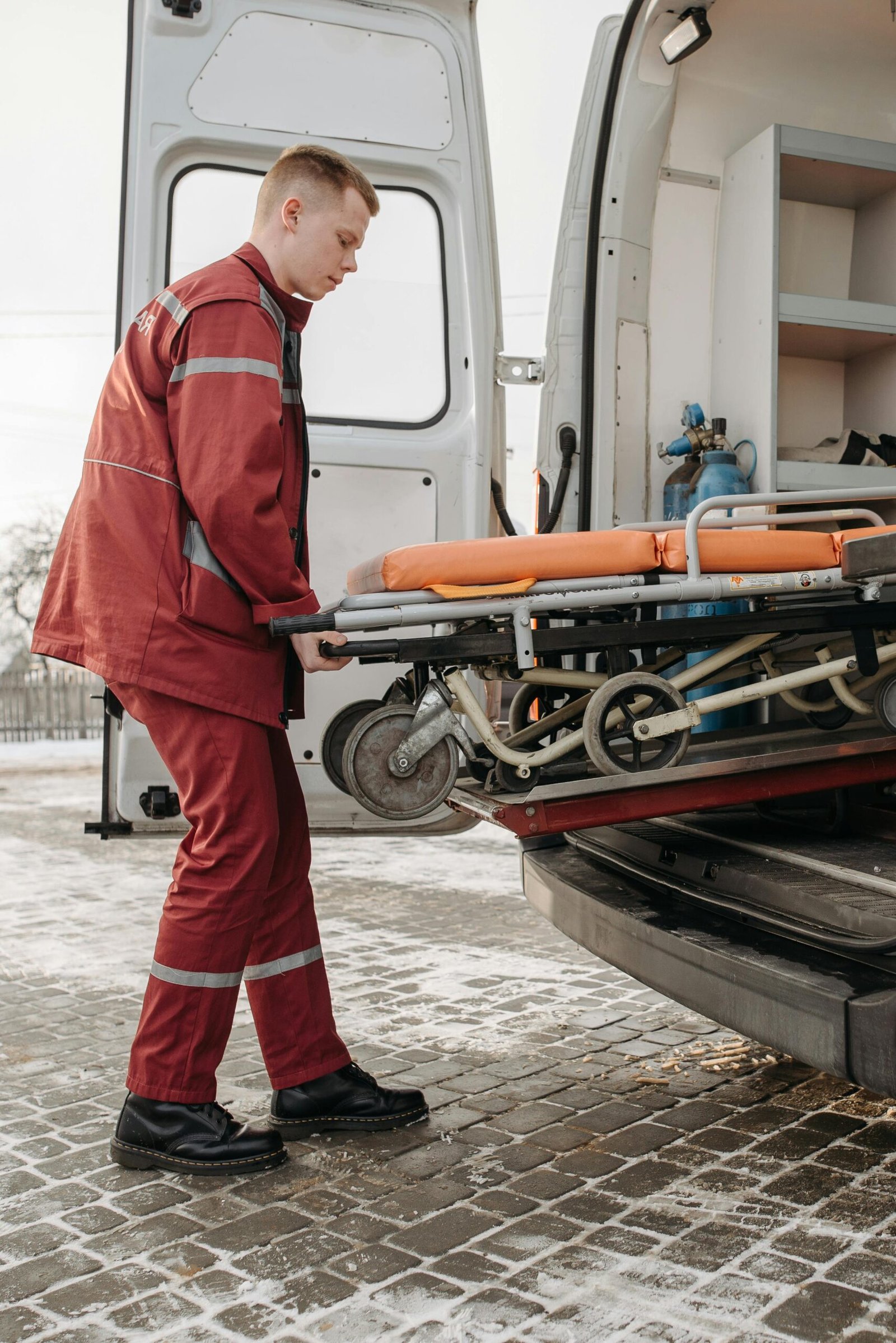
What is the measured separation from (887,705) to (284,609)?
4.28ft

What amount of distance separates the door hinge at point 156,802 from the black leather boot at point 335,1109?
35.6 inches

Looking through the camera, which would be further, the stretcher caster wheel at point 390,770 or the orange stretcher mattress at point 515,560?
the stretcher caster wheel at point 390,770

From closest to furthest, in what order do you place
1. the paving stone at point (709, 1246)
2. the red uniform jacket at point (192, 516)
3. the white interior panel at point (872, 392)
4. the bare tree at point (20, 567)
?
the paving stone at point (709, 1246) < the red uniform jacket at point (192, 516) < the white interior panel at point (872, 392) < the bare tree at point (20, 567)

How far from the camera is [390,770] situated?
2.57m

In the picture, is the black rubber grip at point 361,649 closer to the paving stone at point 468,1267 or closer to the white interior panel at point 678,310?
the paving stone at point 468,1267

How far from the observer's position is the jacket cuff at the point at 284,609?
99.2 inches

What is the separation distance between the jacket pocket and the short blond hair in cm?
77

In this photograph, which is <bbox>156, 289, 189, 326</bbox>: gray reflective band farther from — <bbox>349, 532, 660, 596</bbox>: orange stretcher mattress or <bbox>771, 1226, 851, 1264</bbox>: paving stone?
<bbox>771, 1226, 851, 1264</bbox>: paving stone

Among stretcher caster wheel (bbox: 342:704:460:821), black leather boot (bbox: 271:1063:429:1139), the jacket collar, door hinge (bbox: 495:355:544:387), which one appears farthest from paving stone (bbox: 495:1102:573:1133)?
door hinge (bbox: 495:355:544:387)

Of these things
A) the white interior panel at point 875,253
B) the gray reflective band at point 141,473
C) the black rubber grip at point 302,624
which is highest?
the white interior panel at point 875,253

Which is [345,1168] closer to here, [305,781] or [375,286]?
[305,781]

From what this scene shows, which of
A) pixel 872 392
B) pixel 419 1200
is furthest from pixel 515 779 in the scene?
pixel 872 392

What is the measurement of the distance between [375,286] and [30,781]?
10862mm

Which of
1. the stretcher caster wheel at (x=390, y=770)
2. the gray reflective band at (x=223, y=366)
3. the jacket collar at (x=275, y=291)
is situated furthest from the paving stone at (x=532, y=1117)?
the jacket collar at (x=275, y=291)
